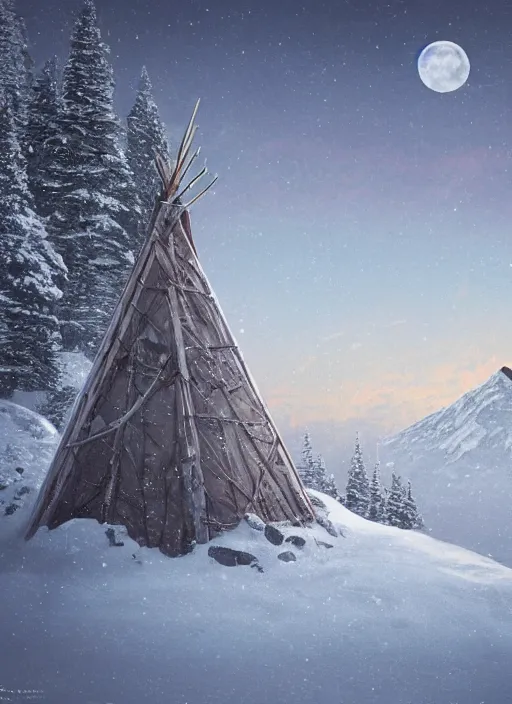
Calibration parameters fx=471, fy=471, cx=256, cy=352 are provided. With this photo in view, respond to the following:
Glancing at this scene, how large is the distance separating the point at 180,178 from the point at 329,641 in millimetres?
5444

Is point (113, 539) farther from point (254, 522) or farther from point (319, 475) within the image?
point (319, 475)

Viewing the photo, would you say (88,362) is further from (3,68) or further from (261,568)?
(3,68)

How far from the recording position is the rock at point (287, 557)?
475 centimetres

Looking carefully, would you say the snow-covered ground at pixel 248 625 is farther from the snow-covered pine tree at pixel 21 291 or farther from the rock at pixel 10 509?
the snow-covered pine tree at pixel 21 291

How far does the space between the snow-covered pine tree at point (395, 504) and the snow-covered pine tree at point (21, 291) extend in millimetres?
11996

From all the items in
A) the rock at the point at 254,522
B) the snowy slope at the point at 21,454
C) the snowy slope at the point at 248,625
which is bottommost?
the snowy slope at the point at 248,625

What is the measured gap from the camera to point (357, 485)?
1789cm

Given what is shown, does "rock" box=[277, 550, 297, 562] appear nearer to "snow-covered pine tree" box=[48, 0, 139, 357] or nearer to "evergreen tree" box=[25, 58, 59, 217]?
"snow-covered pine tree" box=[48, 0, 139, 357]

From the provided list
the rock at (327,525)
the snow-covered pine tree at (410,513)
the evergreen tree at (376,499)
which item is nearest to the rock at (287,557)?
the rock at (327,525)

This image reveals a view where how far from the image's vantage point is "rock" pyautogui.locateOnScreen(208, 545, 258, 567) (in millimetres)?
4586

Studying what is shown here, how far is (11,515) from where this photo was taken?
6.11 m

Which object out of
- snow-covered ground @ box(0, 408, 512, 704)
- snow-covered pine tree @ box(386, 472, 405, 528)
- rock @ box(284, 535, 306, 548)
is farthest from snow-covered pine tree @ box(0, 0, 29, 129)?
snow-covered pine tree @ box(386, 472, 405, 528)

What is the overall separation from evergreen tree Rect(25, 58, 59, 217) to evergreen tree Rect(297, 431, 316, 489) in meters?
13.4

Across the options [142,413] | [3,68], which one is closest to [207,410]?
[142,413]
